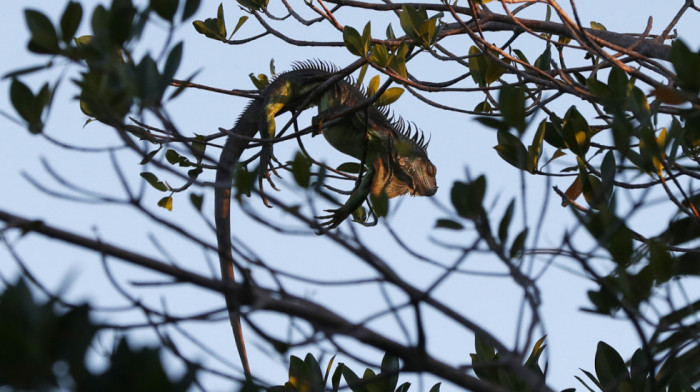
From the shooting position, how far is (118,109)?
85.4 inches

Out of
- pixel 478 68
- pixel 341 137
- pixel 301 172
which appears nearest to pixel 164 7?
pixel 301 172

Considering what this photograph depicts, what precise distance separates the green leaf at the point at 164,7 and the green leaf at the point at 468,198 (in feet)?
2.72

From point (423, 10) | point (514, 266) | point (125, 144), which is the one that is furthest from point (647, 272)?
point (423, 10)

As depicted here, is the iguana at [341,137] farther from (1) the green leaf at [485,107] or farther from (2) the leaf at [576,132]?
(2) the leaf at [576,132]

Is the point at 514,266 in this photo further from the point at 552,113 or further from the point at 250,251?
the point at 552,113

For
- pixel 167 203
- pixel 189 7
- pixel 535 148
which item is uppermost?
pixel 167 203

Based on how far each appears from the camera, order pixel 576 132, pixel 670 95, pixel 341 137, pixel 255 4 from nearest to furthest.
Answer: pixel 670 95, pixel 576 132, pixel 255 4, pixel 341 137

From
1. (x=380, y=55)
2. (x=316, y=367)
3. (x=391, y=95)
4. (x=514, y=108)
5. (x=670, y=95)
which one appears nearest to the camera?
(x=514, y=108)

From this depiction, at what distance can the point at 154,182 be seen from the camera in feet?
16.5

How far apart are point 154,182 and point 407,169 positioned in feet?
6.66

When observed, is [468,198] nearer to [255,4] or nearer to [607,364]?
[607,364]

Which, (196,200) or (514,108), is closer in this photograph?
(196,200)

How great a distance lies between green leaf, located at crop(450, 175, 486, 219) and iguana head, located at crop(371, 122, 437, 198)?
12.4ft

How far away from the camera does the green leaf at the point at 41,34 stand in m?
2.23
